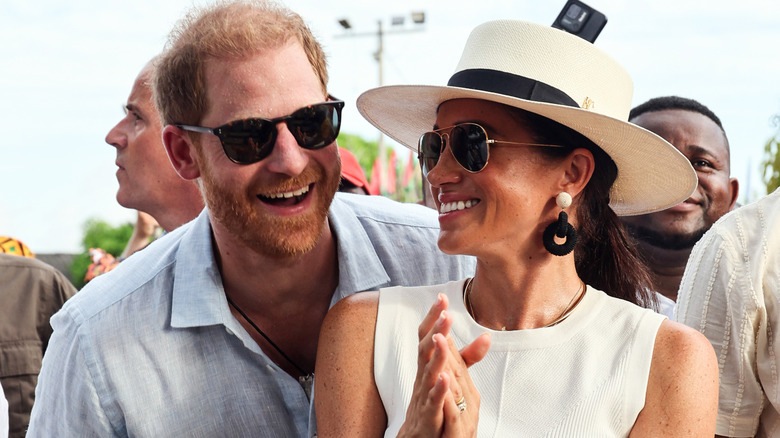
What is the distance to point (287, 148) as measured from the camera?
2.94m

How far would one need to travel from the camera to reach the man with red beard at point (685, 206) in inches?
181

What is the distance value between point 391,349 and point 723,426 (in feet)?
3.58

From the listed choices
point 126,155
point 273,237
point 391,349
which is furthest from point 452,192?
point 126,155

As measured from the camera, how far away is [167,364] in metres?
3.00

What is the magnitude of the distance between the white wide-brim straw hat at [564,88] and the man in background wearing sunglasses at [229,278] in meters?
0.54

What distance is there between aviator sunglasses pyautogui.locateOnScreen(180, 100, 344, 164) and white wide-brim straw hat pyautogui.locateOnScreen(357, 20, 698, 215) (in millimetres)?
379

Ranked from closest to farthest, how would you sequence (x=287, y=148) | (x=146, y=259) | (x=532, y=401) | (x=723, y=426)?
(x=532, y=401), (x=723, y=426), (x=287, y=148), (x=146, y=259)

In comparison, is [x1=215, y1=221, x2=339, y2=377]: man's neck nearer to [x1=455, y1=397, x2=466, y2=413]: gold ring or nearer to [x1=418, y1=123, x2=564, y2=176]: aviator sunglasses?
[x1=418, y1=123, x2=564, y2=176]: aviator sunglasses

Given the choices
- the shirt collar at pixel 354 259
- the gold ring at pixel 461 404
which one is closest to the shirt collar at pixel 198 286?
the shirt collar at pixel 354 259

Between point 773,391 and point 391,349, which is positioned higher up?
point 391,349

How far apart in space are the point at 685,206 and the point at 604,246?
6.22 ft

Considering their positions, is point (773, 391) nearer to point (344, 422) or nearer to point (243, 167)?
point (344, 422)

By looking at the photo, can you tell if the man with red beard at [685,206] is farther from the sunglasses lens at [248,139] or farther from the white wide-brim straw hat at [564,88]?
the sunglasses lens at [248,139]

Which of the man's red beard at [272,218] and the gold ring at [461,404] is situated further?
the man's red beard at [272,218]
